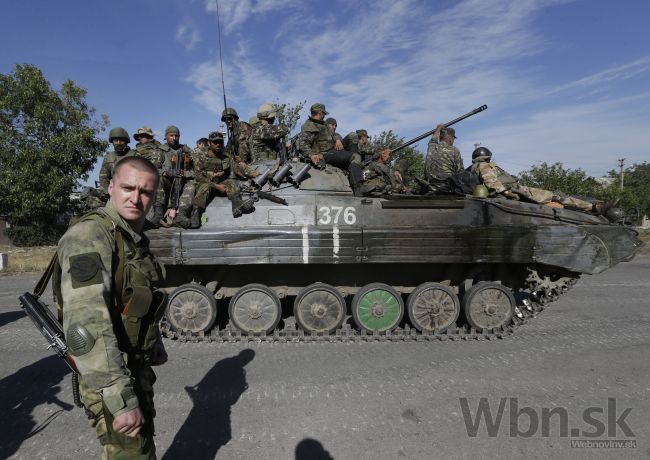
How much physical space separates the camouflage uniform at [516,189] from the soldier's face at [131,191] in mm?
5821

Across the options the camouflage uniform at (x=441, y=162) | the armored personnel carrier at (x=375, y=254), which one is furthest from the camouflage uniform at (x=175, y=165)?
the camouflage uniform at (x=441, y=162)

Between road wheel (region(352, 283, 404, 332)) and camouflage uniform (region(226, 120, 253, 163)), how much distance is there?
374 centimetres

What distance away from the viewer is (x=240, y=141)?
8.35m

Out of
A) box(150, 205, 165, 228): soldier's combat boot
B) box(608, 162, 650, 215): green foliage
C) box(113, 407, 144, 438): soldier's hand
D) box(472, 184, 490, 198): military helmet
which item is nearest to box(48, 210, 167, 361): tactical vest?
box(113, 407, 144, 438): soldier's hand

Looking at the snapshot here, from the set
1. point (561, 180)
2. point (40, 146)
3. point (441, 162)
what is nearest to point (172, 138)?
point (441, 162)

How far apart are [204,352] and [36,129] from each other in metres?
17.1

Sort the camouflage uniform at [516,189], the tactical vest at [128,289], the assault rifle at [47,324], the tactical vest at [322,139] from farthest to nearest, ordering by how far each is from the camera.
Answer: the tactical vest at [322,139] → the camouflage uniform at [516,189] → the assault rifle at [47,324] → the tactical vest at [128,289]

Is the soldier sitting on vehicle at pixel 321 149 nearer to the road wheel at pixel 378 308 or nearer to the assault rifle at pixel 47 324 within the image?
the road wheel at pixel 378 308

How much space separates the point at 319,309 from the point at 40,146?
17.4m

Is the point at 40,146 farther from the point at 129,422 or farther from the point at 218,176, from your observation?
the point at 129,422

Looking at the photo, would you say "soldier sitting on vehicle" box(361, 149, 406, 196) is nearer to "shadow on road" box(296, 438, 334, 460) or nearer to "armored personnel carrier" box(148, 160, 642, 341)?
"armored personnel carrier" box(148, 160, 642, 341)

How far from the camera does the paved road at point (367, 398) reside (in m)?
3.35

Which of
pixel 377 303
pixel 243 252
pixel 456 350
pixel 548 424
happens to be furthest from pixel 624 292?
pixel 243 252

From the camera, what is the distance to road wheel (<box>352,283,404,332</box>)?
6078 mm
